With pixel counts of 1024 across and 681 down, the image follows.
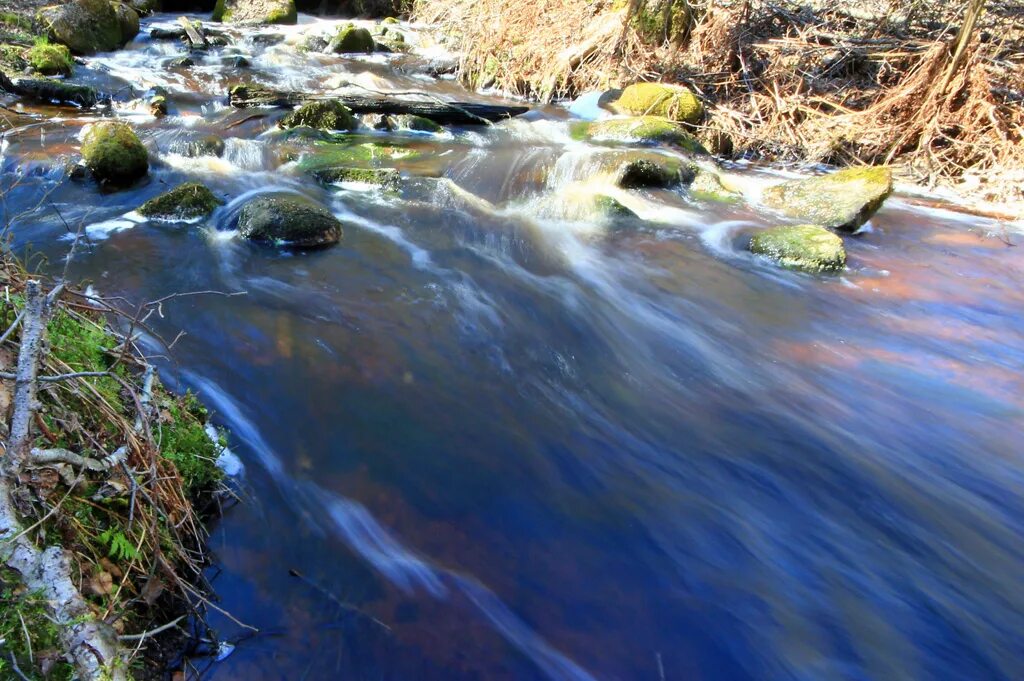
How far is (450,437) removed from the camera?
4.34 metres

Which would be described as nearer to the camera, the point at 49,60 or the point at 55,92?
the point at 55,92

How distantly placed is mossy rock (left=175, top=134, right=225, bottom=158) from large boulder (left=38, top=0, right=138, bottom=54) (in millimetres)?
6733

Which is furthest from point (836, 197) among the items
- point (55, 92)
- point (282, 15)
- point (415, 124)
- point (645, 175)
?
point (282, 15)

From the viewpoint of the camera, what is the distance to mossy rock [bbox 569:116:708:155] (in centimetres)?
1004

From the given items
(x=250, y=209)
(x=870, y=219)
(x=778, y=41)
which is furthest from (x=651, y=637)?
(x=778, y=41)

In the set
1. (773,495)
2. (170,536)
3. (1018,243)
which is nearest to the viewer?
(170,536)

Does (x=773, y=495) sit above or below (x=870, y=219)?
below

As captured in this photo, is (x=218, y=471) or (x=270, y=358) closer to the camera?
(x=218, y=471)

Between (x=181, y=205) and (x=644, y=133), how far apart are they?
6.45 metres

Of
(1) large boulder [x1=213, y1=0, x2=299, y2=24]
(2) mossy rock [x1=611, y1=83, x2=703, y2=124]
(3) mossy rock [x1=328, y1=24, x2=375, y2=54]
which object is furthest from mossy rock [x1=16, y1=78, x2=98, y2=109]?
(2) mossy rock [x1=611, y1=83, x2=703, y2=124]

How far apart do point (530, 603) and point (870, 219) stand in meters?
7.27

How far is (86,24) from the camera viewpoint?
1306 centimetres

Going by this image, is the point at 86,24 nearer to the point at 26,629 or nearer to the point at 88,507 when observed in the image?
the point at 88,507

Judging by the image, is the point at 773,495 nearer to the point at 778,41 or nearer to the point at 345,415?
the point at 345,415
